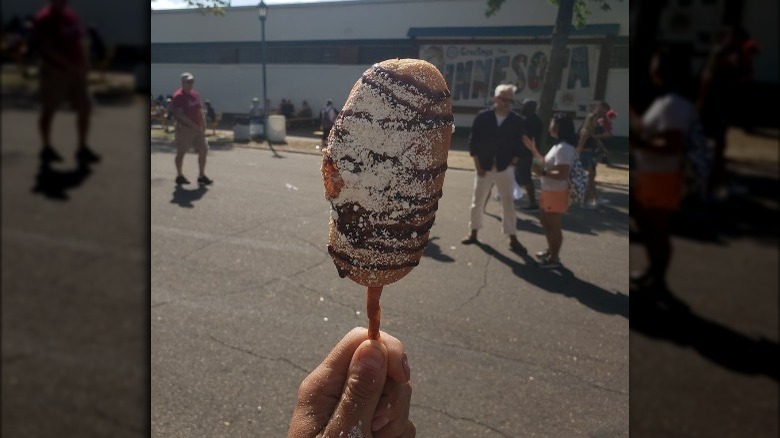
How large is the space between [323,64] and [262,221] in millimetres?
764

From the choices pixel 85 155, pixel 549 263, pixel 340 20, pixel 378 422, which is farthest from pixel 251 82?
pixel 549 263

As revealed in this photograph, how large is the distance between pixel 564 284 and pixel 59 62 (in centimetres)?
115

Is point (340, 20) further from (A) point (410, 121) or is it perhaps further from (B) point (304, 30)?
(A) point (410, 121)

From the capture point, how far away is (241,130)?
1.17 metres

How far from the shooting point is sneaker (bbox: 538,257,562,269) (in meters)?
1.32

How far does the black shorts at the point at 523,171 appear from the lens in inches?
41.2

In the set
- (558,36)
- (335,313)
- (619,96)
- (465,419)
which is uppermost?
(558,36)

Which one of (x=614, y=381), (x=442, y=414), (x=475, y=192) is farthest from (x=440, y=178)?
(x=442, y=414)

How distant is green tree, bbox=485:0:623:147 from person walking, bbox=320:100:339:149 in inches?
12.2

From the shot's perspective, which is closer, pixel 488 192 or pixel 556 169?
pixel 556 169

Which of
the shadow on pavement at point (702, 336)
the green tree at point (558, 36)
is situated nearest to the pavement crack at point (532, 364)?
the green tree at point (558, 36)

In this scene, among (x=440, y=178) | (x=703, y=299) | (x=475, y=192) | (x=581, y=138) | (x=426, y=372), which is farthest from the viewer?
(x=426, y=372)

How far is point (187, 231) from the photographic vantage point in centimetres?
162

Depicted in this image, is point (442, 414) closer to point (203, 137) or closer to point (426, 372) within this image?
point (426, 372)
